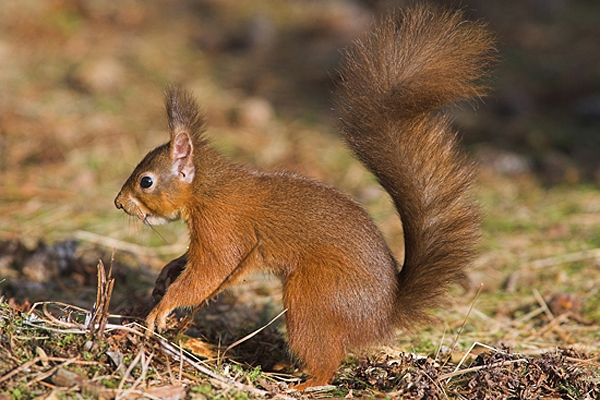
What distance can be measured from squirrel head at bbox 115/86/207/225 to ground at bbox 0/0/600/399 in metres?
0.32

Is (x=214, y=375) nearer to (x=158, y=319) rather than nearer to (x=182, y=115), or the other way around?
(x=158, y=319)

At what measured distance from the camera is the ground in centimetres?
206

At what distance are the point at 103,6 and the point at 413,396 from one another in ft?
20.0

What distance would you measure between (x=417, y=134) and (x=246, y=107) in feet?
10.8

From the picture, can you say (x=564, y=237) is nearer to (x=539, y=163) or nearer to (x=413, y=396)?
(x=539, y=163)

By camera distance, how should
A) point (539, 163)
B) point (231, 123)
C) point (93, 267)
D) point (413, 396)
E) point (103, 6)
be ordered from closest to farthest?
point (413, 396), point (93, 267), point (539, 163), point (231, 123), point (103, 6)

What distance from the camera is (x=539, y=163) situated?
4.78 m

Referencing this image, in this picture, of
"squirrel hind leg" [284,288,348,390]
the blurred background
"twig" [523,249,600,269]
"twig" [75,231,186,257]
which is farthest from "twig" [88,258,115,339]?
"twig" [523,249,600,269]

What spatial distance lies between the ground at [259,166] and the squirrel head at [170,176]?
0.32 m

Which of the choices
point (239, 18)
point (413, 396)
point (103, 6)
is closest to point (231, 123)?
point (239, 18)

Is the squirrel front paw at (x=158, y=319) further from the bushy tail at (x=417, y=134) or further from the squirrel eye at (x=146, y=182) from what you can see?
the bushy tail at (x=417, y=134)

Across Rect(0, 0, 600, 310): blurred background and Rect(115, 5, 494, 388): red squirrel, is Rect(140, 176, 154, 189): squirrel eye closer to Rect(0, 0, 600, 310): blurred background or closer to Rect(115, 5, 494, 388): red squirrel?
Rect(115, 5, 494, 388): red squirrel

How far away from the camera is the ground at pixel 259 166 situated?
2.06 metres

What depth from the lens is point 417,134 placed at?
2.25 meters
